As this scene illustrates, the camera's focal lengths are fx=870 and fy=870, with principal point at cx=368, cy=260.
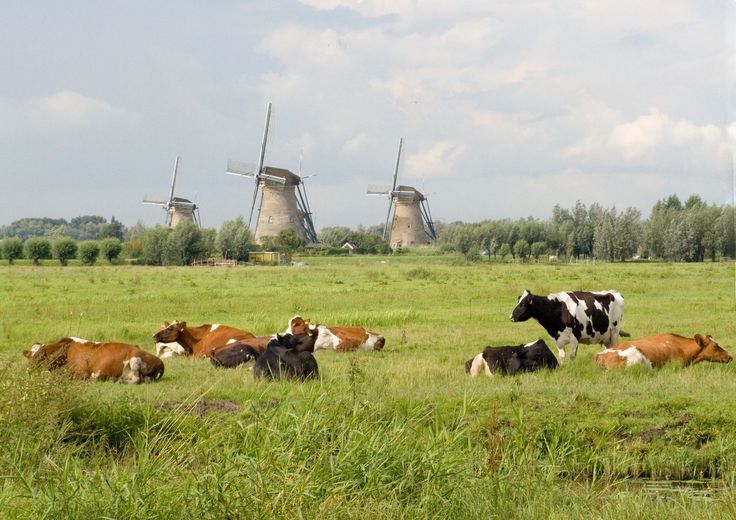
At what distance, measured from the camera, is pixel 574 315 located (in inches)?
617

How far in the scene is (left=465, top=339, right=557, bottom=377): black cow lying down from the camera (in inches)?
526

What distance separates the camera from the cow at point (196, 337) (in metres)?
15.8

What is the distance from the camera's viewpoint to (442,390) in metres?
11.9

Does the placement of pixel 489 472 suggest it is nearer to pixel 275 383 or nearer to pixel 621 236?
pixel 275 383

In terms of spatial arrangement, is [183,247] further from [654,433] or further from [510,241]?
[654,433]

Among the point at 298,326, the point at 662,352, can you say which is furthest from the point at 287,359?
the point at 662,352

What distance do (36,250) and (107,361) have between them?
267 feet

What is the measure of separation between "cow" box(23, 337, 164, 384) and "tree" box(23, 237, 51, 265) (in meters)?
80.5

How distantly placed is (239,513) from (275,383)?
5.41 metres

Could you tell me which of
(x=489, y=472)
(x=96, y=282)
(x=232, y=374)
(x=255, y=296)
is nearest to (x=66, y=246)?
(x=96, y=282)

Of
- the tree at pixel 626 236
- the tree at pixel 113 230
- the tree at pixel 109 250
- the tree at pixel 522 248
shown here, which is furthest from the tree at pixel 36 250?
the tree at pixel 113 230

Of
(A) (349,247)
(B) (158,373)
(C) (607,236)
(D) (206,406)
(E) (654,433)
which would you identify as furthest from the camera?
(A) (349,247)

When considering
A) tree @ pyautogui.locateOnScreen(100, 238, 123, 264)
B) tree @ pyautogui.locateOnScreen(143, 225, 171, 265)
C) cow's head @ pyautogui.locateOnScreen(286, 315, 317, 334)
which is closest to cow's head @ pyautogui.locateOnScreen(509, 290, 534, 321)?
cow's head @ pyautogui.locateOnScreen(286, 315, 317, 334)

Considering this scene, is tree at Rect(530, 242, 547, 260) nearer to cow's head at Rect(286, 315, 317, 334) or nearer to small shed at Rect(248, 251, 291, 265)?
small shed at Rect(248, 251, 291, 265)
